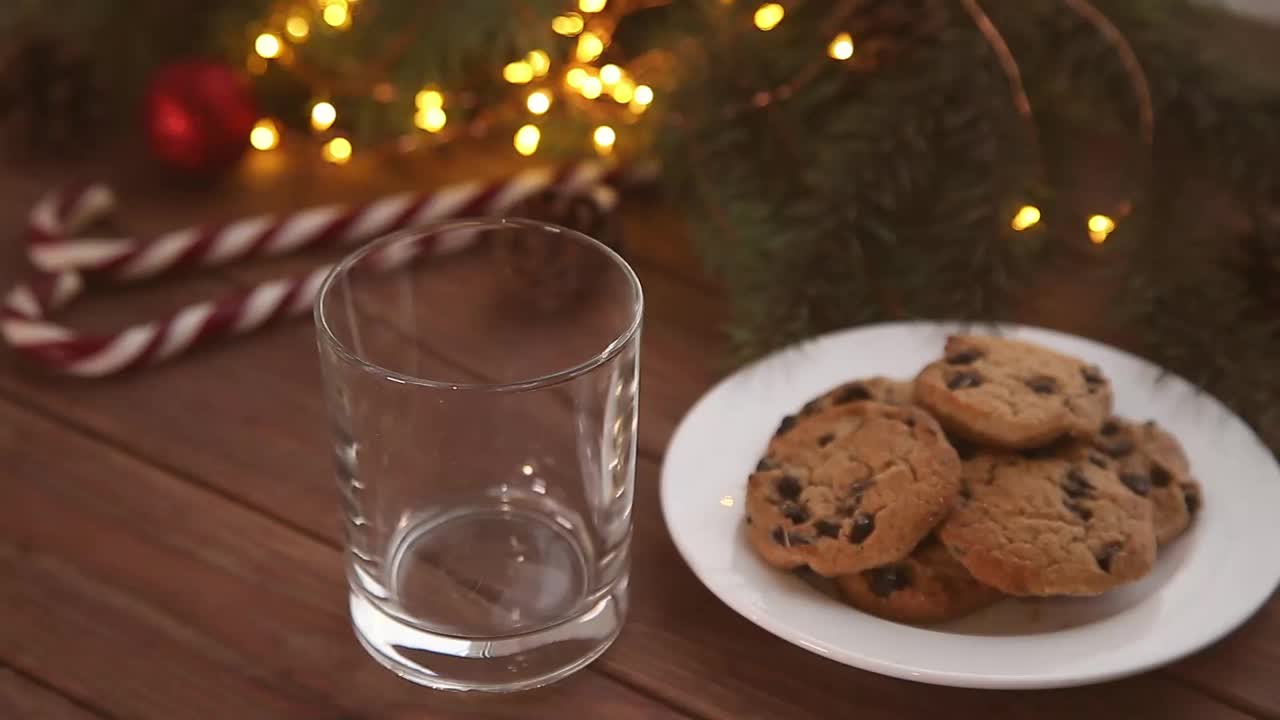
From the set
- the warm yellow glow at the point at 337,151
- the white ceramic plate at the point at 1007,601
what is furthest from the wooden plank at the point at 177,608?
the warm yellow glow at the point at 337,151

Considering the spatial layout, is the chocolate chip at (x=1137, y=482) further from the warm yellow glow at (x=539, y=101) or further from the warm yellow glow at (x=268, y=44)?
the warm yellow glow at (x=268, y=44)

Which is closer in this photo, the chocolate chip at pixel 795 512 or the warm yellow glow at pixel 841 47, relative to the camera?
the chocolate chip at pixel 795 512

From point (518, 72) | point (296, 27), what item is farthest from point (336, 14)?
point (518, 72)

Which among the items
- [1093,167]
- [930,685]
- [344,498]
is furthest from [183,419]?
[1093,167]

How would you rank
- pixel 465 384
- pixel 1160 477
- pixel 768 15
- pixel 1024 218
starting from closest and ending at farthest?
pixel 465 384 < pixel 1160 477 < pixel 1024 218 < pixel 768 15

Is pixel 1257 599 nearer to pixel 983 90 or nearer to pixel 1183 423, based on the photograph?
pixel 1183 423

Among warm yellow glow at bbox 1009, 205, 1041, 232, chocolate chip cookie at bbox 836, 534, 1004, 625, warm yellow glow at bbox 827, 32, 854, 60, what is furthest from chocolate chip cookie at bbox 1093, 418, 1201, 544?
warm yellow glow at bbox 827, 32, 854, 60

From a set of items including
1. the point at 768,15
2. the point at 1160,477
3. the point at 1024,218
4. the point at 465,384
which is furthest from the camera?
the point at 768,15

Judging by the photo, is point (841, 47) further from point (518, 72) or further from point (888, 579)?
point (888, 579)
